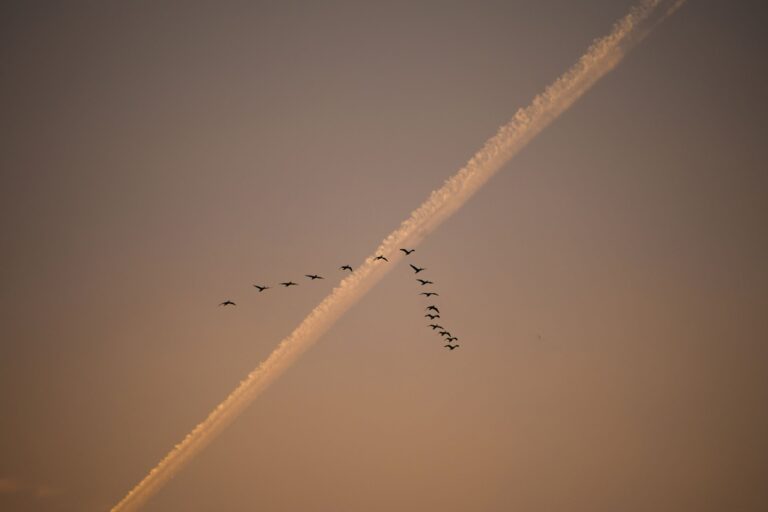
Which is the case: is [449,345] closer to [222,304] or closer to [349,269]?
[349,269]

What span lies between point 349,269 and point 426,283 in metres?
9.88

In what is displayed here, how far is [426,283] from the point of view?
2689 inches

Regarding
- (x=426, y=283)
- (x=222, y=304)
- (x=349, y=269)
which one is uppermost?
(x=426, y=283)

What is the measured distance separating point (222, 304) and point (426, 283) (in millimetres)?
23719

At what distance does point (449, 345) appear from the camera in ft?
254

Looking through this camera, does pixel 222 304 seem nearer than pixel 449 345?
Yes

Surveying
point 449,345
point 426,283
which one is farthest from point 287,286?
point 449,345

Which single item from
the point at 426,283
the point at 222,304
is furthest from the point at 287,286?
the point at 426,283

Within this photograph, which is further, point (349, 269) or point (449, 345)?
point (449, 345)

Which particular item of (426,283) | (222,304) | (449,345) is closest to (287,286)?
(222,304)

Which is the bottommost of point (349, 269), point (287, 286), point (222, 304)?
point (222, 304)

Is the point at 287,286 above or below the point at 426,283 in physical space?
below

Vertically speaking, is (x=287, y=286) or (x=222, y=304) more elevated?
(x=287, y=286)

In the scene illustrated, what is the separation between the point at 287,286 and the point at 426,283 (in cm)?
1641
